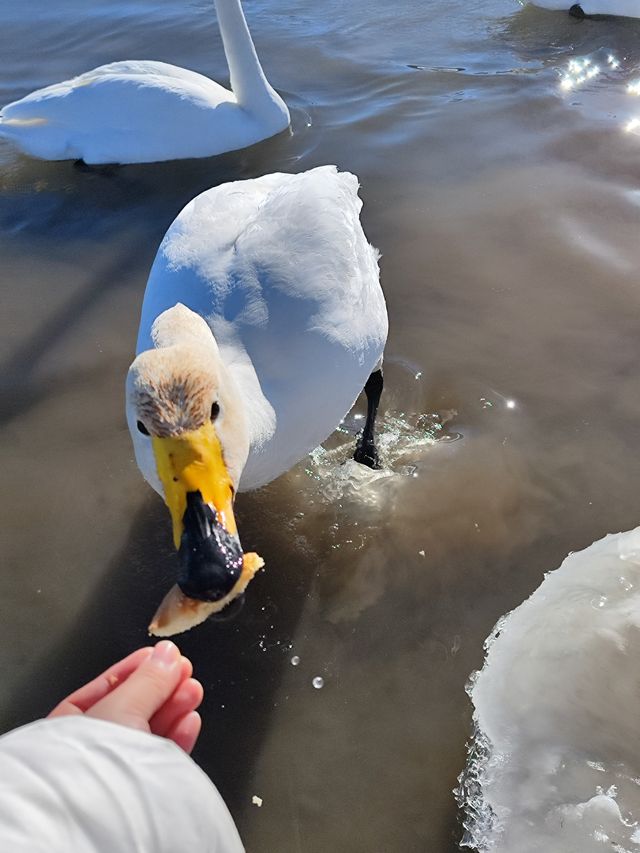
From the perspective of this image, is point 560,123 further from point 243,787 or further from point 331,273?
point 243,787

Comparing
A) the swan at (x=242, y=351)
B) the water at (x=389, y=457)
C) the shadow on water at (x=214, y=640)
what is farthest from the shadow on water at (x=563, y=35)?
the shadow on water at (x=214, y=640)

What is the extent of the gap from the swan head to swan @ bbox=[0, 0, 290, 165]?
379 centimetres

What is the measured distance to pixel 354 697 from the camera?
253cm

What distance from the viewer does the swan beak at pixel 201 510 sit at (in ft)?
6.13

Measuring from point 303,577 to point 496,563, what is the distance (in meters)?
0.70

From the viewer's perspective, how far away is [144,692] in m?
1.53

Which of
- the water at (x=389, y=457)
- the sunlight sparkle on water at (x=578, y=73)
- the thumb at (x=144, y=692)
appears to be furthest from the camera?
the sunlight sparkle on water at (x=578, y=73)

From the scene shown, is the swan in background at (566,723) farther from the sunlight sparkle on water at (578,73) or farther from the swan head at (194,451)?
the sunlight sparkle on water at (578,73)

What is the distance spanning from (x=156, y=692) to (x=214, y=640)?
1222 millimetres

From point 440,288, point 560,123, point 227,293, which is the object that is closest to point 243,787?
point 227,293

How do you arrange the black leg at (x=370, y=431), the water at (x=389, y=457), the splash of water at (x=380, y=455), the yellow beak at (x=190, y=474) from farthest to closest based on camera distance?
1. the black leg at (x=370, y=431)
2. the splash of water at (x=380, y=455)
3. the water at (x=389, y=457)
4. the yellow beak at (x=190, y=474)

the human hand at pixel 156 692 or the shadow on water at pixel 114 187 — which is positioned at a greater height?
the human hand at pixel 156 692

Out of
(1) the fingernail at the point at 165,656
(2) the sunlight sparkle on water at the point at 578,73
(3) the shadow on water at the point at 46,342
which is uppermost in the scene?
(1) the fingernail at the point at 165,656

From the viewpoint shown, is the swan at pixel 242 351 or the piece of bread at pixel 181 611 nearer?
the piece of bread at pixel 181 611
